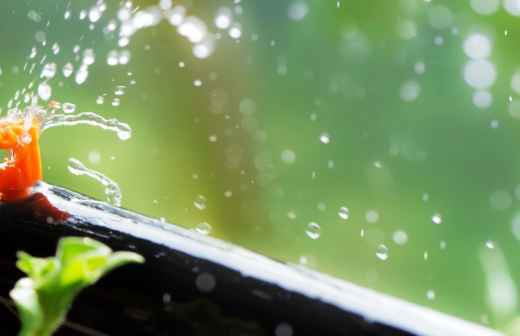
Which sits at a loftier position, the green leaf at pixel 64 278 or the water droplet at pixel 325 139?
the green leaf at pixel 64 278

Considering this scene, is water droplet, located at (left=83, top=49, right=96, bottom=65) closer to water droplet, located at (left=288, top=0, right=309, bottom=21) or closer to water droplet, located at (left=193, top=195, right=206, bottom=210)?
water droplet, located at (left=193, top=195, right=206, bottom=210)

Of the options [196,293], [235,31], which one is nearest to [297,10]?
[235,31]

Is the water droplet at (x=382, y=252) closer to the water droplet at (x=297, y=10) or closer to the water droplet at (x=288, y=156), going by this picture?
the water droplet at (x=288, y=156)

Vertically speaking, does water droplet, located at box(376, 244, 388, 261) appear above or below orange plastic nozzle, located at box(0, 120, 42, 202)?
below

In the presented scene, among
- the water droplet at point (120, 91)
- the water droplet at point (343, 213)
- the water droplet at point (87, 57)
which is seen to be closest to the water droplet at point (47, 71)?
the water droplet at point (87, 57)

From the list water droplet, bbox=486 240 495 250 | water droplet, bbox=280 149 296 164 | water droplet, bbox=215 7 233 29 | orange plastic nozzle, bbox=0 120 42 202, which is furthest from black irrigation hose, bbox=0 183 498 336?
water droplet, bbox=486 240 495 250

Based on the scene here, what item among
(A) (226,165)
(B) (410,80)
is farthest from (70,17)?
(B) (410,80)
